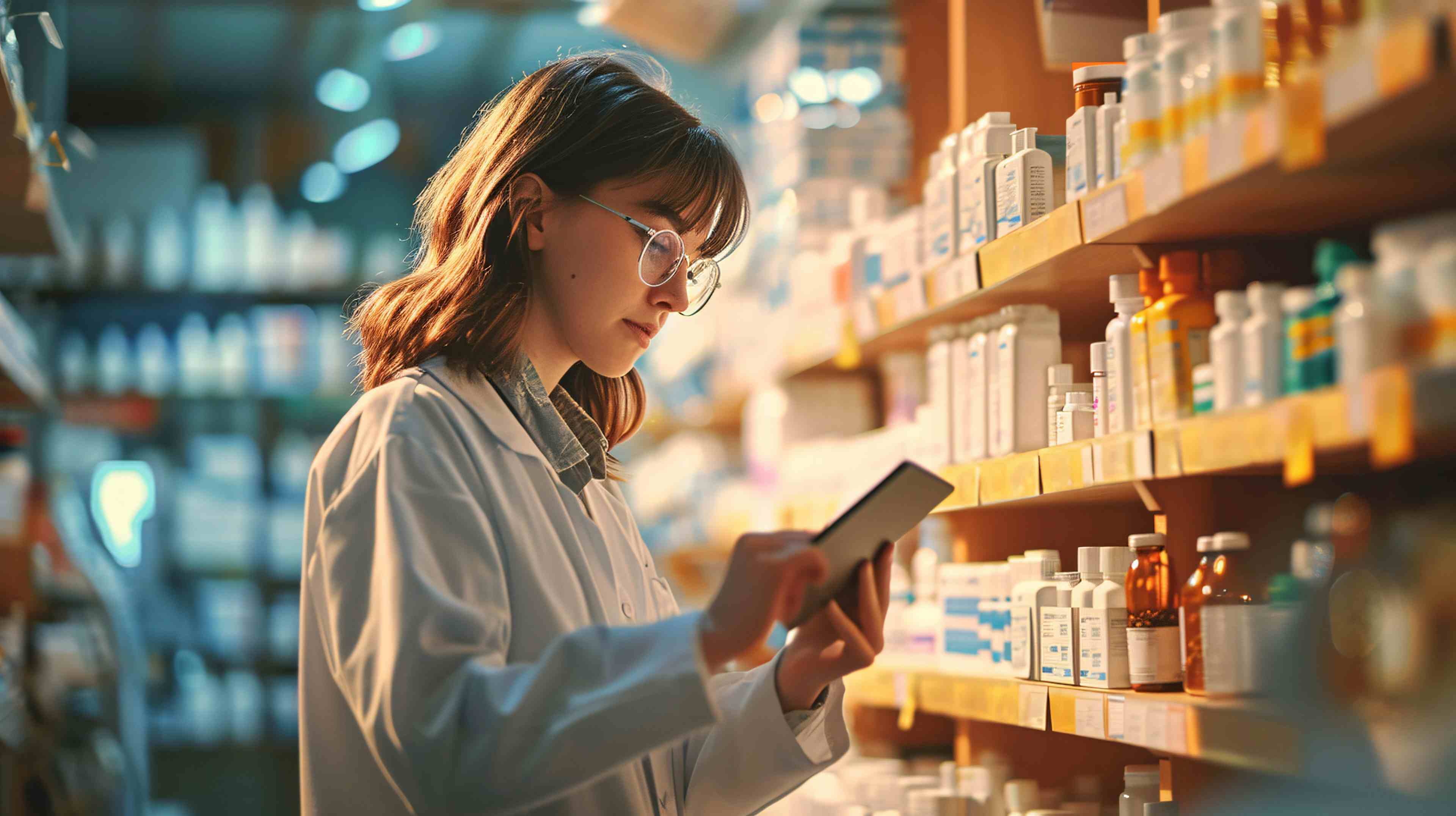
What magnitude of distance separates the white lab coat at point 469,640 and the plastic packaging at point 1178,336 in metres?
0.64

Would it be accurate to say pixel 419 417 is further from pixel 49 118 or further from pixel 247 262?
pixel 247 262

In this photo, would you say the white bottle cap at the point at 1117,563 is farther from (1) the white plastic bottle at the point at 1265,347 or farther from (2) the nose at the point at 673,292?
(2) the nose at the point at 673,292

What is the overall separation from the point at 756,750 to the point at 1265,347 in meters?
0.82

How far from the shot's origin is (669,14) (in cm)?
390

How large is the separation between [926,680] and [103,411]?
4.18 metres

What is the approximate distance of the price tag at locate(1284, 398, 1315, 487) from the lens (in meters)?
1.19

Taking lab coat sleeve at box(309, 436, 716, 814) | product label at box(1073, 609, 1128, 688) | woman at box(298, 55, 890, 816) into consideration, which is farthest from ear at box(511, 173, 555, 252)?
product label at box(1073, 609, 1128, 688)

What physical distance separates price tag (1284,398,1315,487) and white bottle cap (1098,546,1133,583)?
51 centimetres

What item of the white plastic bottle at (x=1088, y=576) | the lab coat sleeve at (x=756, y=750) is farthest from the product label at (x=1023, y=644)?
the lab coat sleeve at (x=756, y=750)

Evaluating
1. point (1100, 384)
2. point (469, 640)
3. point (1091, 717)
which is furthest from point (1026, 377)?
point (469, 640)

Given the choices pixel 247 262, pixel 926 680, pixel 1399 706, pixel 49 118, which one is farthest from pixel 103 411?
pixel 1399 706

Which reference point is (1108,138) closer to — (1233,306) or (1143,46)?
(1143,46)

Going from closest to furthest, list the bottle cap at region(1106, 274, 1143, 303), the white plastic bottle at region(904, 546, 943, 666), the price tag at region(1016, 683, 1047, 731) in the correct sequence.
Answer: the bottle cap at region(1106, 274, 1143, 303) → the price tag at region(1016, 683, 1047, 731) → the white plastic bottle at region(904, 546, 943, 666)

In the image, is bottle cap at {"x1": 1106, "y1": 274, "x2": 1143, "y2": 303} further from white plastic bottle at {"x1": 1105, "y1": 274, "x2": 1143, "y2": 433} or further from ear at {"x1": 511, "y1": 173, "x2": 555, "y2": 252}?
ear at {"x1": 511, "y1": 173, "x2": 555, "y2": 252}
